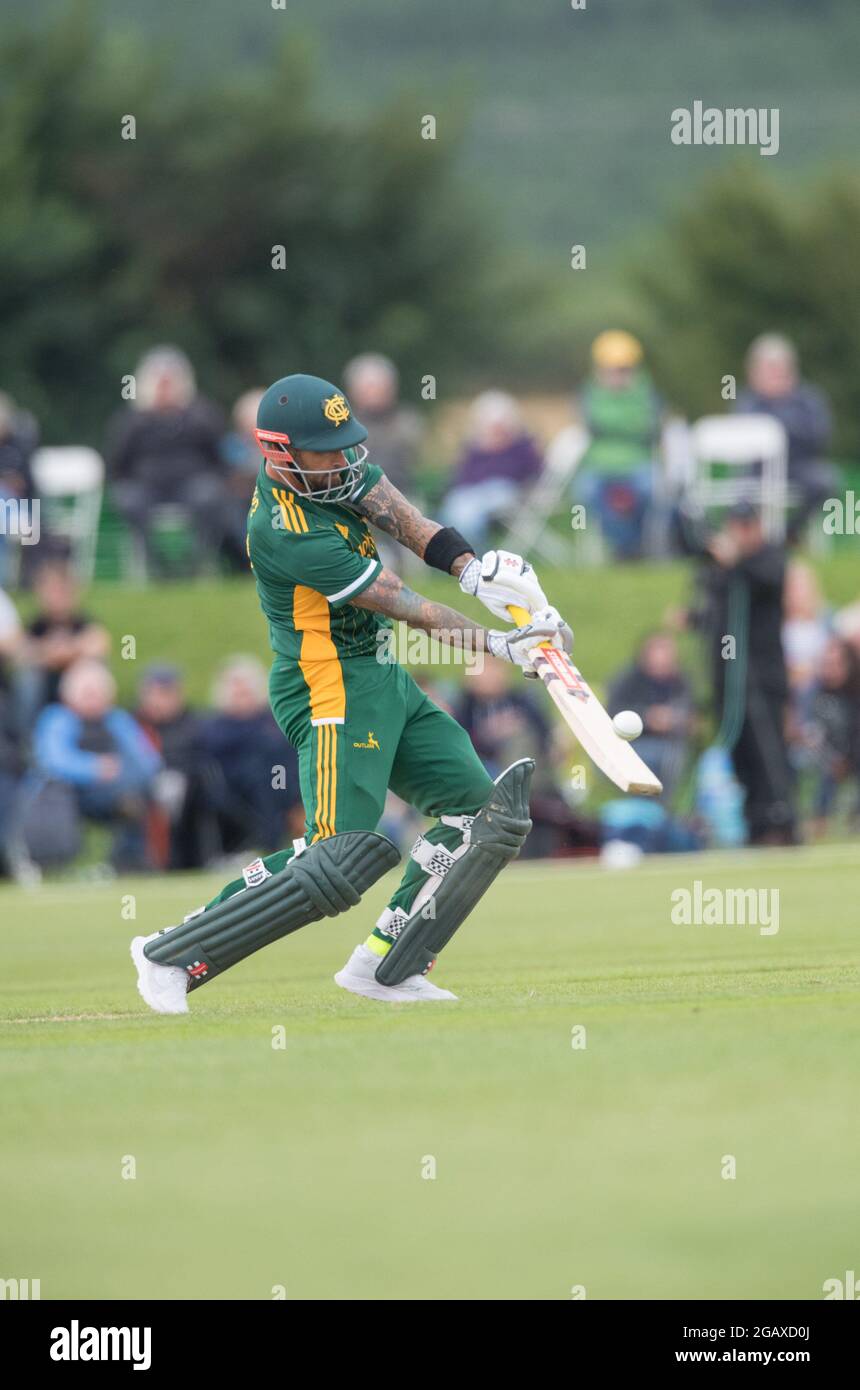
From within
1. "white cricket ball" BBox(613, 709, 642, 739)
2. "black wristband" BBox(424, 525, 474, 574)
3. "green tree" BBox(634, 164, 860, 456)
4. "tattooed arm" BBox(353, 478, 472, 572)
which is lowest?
"white cricket ball" BBox(613, 709, 642, 739)

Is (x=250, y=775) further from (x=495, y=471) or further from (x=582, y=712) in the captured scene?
(x=582, y=712)

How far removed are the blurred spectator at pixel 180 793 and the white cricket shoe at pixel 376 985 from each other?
855 cm

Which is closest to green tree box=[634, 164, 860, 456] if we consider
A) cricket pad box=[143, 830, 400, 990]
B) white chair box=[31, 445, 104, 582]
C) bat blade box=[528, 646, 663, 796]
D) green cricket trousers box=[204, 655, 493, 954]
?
white chair box=[31, 445, 104, 582]

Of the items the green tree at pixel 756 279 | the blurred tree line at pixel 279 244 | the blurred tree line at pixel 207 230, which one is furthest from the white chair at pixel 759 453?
the green tree at pixel 756 279

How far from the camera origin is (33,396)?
5125 cm

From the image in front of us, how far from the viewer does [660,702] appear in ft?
63.3

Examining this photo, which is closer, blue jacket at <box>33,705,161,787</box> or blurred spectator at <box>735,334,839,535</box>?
blue jacket at <box>33,705,161,787</box>

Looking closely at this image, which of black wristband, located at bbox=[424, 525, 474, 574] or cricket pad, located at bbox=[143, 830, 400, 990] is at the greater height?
black wristband, located at bbox=[424, 525, 474, 574]

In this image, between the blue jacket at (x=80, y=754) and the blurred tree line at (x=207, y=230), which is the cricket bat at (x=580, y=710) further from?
the blurred tree line at (x=207, y=230)

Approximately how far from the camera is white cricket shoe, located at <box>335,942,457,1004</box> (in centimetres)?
993

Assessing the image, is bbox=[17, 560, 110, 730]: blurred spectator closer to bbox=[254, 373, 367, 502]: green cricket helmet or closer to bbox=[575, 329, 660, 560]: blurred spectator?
bbox=[575, 329, 660, 560]: blurred spectator

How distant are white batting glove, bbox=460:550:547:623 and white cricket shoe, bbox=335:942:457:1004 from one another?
1510mm
